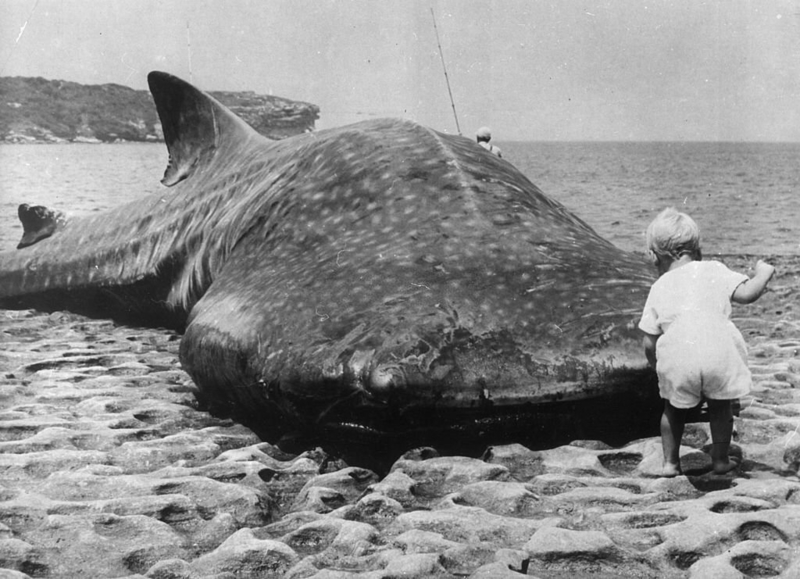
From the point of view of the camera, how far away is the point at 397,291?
11.7 ft

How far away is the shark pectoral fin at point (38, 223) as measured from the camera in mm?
7812

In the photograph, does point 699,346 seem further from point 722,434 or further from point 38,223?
point 38,223

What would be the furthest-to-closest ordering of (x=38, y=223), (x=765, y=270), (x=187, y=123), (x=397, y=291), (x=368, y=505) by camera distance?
(x=38, y=223) < (x=187, y=123) < (x=397, y=291) < (x=765, y=270) < (x=368, y=505)

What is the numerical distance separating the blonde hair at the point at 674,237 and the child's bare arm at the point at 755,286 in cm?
23

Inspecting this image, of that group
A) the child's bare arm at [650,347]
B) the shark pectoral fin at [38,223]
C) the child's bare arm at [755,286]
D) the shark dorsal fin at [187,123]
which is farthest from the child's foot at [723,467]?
the shark pectoral fin at [38,223]

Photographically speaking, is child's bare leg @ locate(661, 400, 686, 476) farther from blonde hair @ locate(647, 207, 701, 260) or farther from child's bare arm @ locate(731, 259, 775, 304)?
blonde hair @ locate(647, 207, 701, 260)

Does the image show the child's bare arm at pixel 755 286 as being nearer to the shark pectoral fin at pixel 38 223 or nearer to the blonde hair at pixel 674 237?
the blonde hair at pixel 674 237

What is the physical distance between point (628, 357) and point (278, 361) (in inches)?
51.2

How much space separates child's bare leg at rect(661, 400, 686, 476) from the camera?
3.00 m

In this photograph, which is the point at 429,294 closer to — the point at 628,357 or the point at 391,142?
the point at 628,357

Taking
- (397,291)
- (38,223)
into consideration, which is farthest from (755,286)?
(38,223)

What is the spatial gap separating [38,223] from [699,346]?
6398mm

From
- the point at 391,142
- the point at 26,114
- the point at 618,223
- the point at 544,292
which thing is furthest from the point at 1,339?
the point at 26,114

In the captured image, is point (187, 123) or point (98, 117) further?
point (98, 117)
